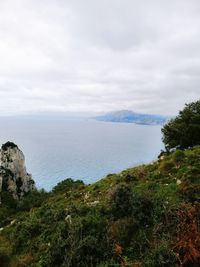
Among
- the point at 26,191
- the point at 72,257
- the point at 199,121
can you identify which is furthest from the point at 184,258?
the point at 199,121

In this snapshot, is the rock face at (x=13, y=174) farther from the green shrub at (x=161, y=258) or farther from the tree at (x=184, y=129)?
the green shrub at (x=161, y=258)

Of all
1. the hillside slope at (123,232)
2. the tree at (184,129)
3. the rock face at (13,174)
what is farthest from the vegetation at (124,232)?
the tree at (184,129)

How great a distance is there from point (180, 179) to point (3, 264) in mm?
9390

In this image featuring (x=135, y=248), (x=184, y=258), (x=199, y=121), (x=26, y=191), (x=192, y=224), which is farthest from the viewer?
(x=199, y=121)

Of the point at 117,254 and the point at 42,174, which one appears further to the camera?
the point at 42,174

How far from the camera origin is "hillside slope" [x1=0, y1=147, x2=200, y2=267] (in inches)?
408

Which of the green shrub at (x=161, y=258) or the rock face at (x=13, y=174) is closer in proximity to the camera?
the green shrub at (x=161, y=258)

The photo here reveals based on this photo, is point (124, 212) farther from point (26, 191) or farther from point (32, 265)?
point (26, 191)

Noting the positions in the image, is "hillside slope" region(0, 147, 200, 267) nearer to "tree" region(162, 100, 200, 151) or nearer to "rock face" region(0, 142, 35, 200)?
"rock face" region(0, 142, 35, 200)

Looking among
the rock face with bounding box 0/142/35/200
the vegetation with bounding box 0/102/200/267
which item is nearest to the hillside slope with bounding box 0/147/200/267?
the vegetation with bounding box 0/102/200/267

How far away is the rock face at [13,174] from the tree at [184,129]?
17074mm

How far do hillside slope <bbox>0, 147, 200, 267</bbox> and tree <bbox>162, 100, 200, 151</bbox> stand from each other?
20706 mm

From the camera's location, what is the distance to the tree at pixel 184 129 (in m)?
38.0

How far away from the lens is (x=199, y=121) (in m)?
38.6
